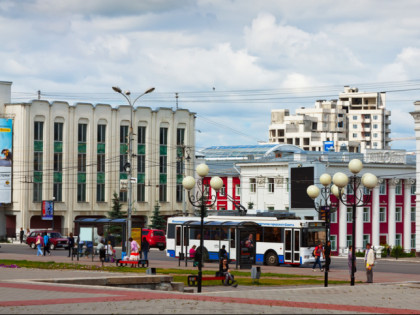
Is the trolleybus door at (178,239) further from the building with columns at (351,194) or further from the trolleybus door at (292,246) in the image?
the building with columns at (351,194)

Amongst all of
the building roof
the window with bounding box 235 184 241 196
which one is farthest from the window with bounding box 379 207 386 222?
the building roof

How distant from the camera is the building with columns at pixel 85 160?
92875 millimetres

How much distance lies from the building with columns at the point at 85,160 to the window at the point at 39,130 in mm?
106

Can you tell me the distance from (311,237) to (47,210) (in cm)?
4874

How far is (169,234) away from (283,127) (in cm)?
13273

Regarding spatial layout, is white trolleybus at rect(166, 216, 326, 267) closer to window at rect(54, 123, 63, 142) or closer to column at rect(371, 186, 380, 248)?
column at rect(371, 186, 380, 248)

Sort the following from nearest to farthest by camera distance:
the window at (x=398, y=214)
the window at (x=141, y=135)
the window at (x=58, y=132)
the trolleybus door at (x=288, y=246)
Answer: the trolleybus door at (x=288, y=246) → the window at (x=398, y=214) → the window at (x=58, y=132) → the window at (x=141, y=135)

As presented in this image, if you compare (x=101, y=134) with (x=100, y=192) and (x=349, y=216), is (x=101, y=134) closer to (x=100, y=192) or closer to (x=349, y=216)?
(x=100, y=192)

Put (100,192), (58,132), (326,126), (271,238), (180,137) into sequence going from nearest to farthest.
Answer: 1. (271,238)
2. (58,132)
3. (100,192)
4. (180,137)
5. (326,126)

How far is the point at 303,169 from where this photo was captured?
8488cm

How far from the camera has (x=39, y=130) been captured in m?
Result: 93.7

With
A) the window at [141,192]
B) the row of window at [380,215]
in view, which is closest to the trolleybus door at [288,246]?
the row of window at [380,215]

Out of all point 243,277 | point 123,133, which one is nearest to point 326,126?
point 123,133

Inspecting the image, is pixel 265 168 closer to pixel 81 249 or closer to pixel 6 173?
pixel 6 173
